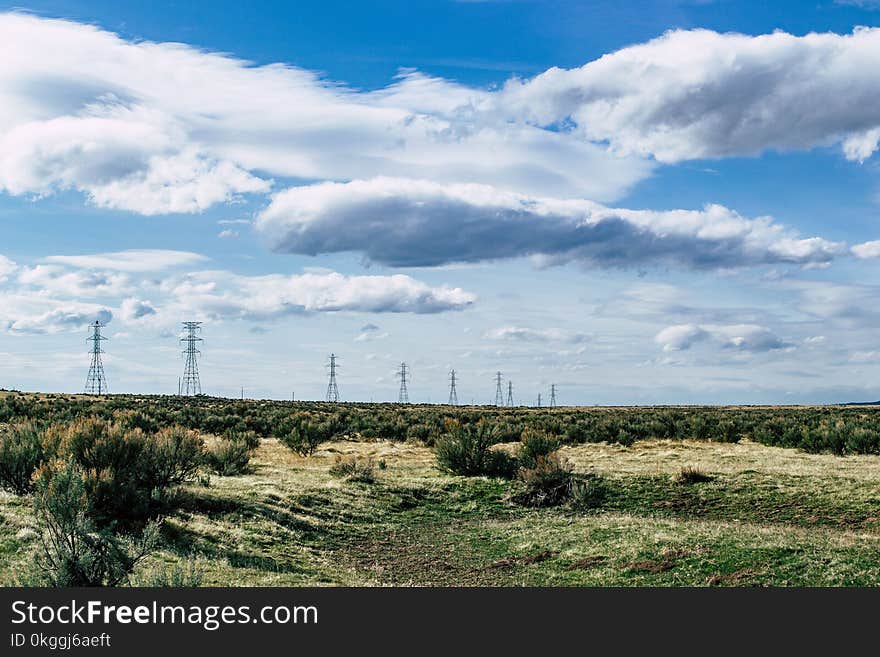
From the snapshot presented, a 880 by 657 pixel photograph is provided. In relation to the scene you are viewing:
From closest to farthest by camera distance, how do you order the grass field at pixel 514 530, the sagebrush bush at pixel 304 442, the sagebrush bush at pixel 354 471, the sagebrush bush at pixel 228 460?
1. the grass field at pixel 514 530
2. the sagebrush bush at pixel 354 471
3. the sagebrush bush at pixel 228 460
4. the sagebrush bush at pixel 304 442

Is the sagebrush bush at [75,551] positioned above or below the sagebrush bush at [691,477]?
above

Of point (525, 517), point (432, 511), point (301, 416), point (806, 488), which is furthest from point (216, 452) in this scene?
point (301, 416)

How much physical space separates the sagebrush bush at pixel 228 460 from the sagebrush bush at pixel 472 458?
23.7 feet

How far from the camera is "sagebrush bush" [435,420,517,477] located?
26.5m

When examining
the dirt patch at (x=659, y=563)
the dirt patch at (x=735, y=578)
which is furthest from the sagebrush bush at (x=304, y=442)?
the dirt patch at (x=735, y=578)

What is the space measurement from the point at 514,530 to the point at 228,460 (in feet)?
36.7

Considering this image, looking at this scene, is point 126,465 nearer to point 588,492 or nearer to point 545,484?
point 545,484

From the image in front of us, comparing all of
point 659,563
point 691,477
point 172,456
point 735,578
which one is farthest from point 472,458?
point 735,578

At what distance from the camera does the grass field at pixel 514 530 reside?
13086 mm

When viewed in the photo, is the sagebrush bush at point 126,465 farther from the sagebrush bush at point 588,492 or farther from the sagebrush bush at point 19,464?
the sagebrush bush at point 588,492

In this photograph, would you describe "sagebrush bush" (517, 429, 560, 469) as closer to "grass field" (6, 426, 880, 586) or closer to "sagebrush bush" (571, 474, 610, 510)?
"grass field" (6, 426, 880, 586)

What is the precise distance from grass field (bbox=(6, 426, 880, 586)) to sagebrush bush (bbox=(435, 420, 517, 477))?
0.89 meters

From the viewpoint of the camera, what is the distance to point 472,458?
87.6 feet

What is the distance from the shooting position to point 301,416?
5084 centimetres
